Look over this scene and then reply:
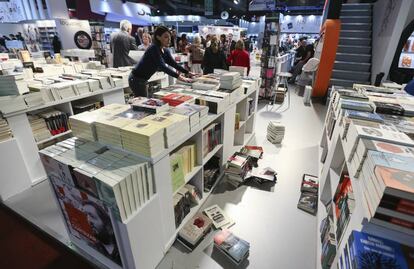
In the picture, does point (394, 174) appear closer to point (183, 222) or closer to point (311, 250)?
point (311, 250)

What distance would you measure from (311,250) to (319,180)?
3.53 ft

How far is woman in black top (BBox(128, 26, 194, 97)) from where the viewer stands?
2.90 metres

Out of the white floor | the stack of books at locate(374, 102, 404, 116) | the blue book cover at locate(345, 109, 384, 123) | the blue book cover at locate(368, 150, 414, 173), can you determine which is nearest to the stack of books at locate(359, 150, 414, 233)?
the blue book cover at locate(368, 150, 414, 173)

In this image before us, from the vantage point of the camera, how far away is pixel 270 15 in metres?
5.98

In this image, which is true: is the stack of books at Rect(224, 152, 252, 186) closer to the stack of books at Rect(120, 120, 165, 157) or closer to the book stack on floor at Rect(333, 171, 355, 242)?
the book stack on floor at Rect(333, 171, 355, 242)

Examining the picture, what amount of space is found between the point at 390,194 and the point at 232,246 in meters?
1.40

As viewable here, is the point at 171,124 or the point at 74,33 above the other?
the point at 74,33

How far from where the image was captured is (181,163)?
2.05m

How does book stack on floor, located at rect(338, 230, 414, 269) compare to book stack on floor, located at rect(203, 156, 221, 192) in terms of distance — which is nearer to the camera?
book stack on floor, located at rect(338, 230, 414, 269)

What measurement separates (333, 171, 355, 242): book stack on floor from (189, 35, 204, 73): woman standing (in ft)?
Answer: 18.7

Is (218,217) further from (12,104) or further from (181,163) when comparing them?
(12,104)

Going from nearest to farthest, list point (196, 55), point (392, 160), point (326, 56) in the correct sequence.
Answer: point (392, 160) → point (326, 56) → point (196, 55)

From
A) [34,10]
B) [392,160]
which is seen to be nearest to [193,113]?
[392,160]

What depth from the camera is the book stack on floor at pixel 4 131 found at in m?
2.53
